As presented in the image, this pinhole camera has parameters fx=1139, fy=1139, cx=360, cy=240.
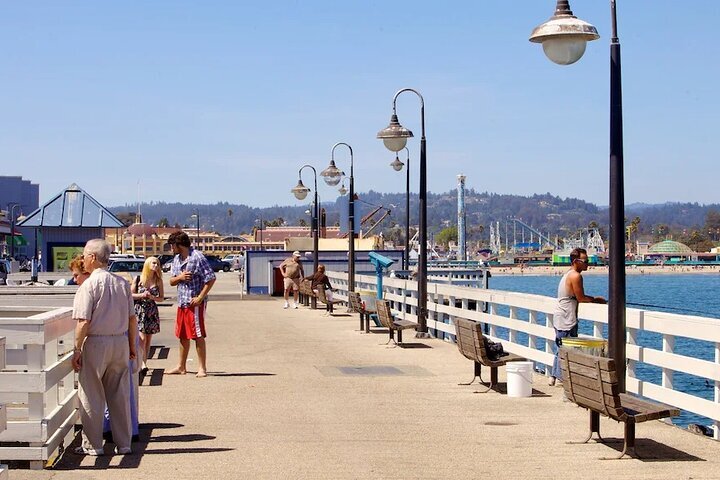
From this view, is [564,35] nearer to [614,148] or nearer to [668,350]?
[614,148]

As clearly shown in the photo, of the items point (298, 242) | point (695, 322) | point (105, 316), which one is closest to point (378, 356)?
point (695, 322)

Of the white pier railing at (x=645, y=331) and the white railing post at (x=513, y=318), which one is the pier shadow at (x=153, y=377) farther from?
the white railing post at (x=513, y=318)

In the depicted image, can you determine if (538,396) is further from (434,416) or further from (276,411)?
(276,411)

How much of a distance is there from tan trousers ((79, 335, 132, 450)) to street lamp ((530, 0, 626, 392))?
4.81 meters

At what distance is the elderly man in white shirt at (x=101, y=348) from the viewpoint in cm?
906

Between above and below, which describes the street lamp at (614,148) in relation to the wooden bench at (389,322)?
above

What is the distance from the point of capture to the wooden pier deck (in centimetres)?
888

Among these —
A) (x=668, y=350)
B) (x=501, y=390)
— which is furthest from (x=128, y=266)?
(x=668, y=350)

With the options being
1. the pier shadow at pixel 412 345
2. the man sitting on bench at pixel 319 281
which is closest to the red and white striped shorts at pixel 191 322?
the pier shadow at pixel 412 345

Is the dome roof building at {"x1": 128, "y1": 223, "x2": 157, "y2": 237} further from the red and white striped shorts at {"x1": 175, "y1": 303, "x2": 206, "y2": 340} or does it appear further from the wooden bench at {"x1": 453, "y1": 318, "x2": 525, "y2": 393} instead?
the wooden bench at {"x1": 453, "y1": 318, "x2": 525, "y2": 393}

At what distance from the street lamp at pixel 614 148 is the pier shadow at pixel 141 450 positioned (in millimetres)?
4083

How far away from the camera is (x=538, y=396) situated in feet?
43.4

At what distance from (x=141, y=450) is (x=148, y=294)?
4.46m

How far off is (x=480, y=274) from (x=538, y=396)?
90.3 feet
